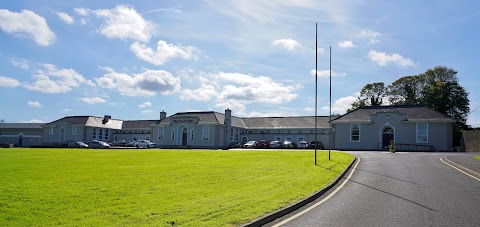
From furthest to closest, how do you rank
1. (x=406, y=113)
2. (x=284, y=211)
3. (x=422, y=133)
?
(x=406, y=113), (x=422, y=133), (x=284, y=211)

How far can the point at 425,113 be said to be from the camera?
50.9m

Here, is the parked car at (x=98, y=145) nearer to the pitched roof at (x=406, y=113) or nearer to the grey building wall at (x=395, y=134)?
the pitched roof at (x=406, y=113)

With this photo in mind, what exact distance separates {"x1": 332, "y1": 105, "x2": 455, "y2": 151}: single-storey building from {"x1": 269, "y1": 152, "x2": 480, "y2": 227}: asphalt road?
113ft

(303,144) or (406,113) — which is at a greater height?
(406,113)

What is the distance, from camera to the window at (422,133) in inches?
1946

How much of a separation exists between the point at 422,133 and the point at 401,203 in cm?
4289

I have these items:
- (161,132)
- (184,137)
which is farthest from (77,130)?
(184,137)

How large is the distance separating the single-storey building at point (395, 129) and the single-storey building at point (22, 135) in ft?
210

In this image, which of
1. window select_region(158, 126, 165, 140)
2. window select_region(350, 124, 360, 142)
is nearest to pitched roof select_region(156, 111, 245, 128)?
window select_region(158, 126, 165, 140)

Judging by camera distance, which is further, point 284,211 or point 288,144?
point 288,144

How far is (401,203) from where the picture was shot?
1118 cm

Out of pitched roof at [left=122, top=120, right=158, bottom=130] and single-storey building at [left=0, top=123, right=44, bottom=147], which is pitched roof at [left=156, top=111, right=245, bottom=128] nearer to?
pitched roof at [left=122, top=120, right=158, bottom=130]

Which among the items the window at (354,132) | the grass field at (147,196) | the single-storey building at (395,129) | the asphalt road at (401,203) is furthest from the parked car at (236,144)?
the asphalt road at (401,203)

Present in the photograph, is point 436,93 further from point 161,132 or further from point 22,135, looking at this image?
point 22,135
